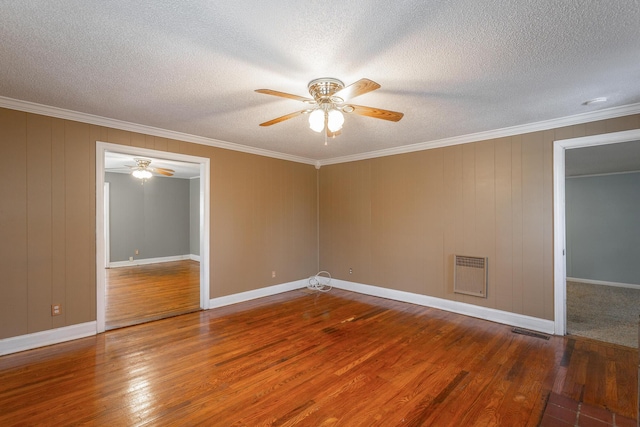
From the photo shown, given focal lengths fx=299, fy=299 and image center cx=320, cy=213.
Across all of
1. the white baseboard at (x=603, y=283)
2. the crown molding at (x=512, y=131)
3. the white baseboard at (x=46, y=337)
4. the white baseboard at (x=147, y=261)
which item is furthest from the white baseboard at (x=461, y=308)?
the white baseboard at (x=147, y=261)

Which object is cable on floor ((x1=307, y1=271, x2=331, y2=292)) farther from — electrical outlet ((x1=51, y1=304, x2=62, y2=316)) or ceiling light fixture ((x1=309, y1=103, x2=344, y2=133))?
ceiling light fixture ((x1=309, y1=103, x2=344, y2=133))

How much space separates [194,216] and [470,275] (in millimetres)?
7850

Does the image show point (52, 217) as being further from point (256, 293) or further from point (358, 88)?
point (358, 88)

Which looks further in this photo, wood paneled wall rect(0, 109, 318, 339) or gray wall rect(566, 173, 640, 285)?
gray wall rect(566, 173, 640, 285)

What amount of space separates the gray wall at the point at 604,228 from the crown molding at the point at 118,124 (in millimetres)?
6768

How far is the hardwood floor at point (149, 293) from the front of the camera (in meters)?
4.16

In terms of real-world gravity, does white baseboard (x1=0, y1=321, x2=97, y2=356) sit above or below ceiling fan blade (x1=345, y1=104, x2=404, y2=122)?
below

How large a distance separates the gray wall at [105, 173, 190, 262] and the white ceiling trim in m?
5.08

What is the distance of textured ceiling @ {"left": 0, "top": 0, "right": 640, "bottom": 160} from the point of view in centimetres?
165

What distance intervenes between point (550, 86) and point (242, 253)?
173 inches

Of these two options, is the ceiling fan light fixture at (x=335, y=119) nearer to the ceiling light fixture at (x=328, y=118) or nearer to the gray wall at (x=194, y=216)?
the ceiling light fixture at (x=328, y=118)

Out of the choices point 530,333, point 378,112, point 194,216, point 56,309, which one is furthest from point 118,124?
point 194,216

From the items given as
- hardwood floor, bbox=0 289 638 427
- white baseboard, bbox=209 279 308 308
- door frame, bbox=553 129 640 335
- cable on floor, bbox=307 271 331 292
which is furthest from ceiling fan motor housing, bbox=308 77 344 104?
cable on floor, bbox=307 271 331 292

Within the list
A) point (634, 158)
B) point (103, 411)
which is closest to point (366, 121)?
point (103, 411)
